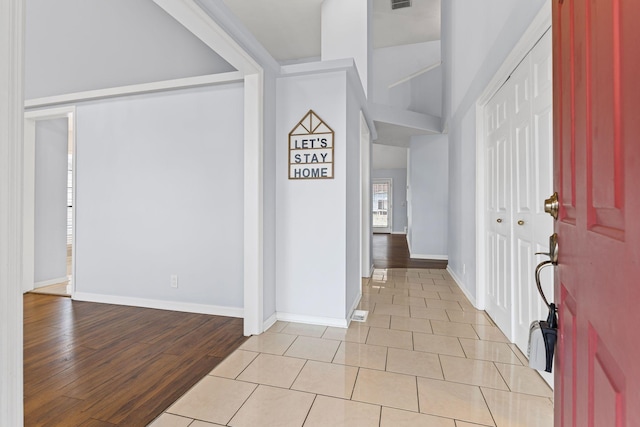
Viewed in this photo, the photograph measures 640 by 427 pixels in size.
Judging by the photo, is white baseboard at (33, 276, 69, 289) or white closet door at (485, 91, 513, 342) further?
white baseboard at (33, 276, 69, 289)

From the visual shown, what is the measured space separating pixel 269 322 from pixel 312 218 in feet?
3.22

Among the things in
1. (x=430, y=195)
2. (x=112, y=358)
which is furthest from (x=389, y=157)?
(x=112, y=358)

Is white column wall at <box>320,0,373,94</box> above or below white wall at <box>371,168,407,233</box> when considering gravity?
above

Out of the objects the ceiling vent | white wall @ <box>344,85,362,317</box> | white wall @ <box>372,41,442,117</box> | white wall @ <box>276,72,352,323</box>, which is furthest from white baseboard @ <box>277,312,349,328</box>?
the ceiling vent

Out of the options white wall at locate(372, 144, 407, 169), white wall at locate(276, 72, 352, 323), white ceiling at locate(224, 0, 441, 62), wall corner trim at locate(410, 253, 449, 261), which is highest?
white ceiling at locate(224, 0, 441, 62)

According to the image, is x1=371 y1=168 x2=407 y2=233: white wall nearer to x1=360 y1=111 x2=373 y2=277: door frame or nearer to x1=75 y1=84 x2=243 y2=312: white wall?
x1=360 y1=111 x2=373 y2=277: door frame

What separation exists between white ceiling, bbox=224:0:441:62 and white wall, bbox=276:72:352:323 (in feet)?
9.46

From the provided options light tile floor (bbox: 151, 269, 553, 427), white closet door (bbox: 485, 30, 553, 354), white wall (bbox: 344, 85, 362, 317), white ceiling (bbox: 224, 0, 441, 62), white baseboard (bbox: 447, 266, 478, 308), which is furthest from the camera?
white ceiling (bbox: 224, 0, 441, 62)

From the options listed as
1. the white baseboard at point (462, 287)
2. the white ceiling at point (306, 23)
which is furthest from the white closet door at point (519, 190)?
the white ceiling at point (306, 23)

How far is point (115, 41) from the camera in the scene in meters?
3.06

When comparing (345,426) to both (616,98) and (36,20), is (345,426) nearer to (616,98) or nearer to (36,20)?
(616,98)

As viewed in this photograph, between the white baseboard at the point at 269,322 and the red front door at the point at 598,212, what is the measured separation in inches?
83.1

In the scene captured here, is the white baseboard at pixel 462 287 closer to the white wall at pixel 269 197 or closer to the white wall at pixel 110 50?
the white wall at pixel 269 197

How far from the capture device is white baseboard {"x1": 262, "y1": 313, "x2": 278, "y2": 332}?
8.51ft
